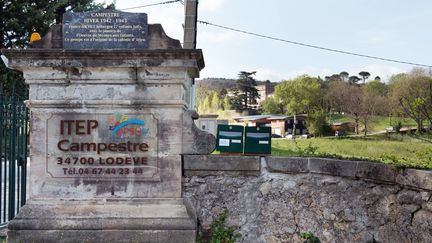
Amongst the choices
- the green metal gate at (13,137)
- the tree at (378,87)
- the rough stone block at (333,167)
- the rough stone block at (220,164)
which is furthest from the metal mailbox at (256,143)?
the tree at (378,87)

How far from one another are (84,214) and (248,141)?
2.14 m

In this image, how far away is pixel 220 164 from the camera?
17.1 feet

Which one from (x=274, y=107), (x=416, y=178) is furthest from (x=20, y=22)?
A: (x=274, y=107)

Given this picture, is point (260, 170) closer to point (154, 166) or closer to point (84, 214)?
point (154, 166)

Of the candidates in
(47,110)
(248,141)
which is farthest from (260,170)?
(47,110)

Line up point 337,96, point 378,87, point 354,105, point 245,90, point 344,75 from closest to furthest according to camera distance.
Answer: point 354,105, point 337,96, point 378,87, point 245,90, point 344,75

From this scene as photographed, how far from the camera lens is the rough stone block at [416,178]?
4.34 metres

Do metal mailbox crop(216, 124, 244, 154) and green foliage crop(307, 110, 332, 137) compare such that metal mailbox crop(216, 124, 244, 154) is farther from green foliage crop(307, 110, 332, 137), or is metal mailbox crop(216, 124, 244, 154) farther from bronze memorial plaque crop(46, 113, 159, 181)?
green foliage crop(307, 110, 332, 137)

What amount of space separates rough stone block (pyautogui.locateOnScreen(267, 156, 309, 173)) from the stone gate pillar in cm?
92

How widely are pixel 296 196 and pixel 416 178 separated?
1.33 meters

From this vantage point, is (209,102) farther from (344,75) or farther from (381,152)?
(344,75)

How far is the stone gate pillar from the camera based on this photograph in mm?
5090

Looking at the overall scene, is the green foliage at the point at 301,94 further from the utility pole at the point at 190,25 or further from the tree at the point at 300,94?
the utility pole at the point at 190,25

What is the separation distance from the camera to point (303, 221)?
5.11m
